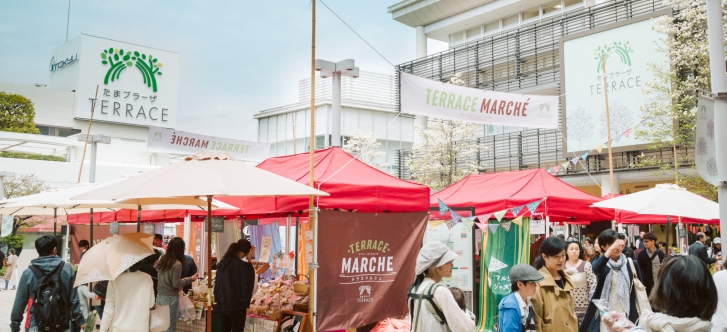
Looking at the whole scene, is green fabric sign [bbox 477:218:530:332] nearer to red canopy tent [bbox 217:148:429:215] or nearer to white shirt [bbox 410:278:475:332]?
red canopy tent [bbox 217:148:429:215]

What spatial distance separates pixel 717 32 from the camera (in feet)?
18.2

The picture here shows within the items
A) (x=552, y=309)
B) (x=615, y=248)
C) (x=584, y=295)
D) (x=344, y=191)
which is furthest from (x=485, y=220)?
(x=552, y=309)

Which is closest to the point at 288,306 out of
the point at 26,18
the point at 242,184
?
the point at 242,184

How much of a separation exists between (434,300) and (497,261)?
6.76m

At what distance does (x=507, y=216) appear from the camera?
38.7ft

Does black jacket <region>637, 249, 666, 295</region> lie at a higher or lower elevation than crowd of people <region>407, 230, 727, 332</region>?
lower

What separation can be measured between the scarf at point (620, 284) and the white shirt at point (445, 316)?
2956mm

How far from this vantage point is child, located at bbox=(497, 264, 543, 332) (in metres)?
4.23

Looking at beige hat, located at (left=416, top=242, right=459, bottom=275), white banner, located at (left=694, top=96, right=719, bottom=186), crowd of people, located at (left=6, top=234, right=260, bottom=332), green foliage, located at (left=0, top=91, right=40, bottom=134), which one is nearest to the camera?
beige hat, located at (left=416, top=242, right=459, bottom=275)

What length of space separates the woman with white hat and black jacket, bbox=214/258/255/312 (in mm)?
3717

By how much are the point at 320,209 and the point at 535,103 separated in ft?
18.3

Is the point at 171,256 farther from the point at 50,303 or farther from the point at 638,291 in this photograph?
the point at 638,291

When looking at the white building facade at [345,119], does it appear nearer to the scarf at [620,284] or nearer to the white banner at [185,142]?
the white banner at [185,142]

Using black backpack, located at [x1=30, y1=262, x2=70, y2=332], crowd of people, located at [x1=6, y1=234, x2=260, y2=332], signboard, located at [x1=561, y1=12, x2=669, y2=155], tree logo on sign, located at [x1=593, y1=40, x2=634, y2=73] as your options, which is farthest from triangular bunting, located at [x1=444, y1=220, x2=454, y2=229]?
tree logo on sign, located at [x1=593, y1=40, x2=634, y2=73]
